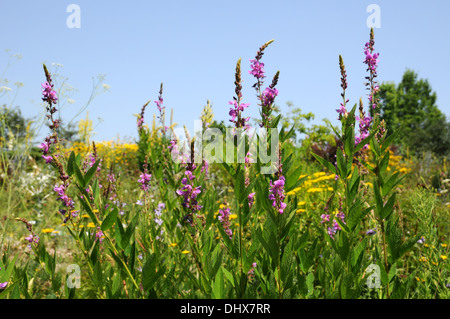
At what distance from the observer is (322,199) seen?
14.4 ft

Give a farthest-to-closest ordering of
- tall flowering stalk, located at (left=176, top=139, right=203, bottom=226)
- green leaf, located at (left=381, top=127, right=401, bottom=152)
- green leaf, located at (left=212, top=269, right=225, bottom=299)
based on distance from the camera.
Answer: tall flowering stalk, located at (left=176, top=139, right=203, bottom=226), green leaf, located at (left=381, top=127, right=401, bottom=152), green leaf, located at (left=212, top=269, right=225, bottom=299)

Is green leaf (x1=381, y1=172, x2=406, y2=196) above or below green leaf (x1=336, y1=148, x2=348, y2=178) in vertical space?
below

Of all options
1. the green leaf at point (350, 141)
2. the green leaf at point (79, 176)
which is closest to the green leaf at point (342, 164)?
the green leaf at point (350, 141)

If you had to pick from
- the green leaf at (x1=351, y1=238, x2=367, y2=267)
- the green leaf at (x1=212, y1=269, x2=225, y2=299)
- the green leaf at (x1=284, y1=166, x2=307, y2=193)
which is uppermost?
the green leaf at (x1=284, y1=166, x2=307, y2=193)

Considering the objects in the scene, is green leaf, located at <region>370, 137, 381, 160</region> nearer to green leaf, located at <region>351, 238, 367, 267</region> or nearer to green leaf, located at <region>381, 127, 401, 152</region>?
green leaf, located at <region>381, 127, 401, 152</region>

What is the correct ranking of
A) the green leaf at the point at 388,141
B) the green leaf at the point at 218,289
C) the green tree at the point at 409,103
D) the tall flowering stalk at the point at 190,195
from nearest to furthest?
the green leaf at the point at 218,289 < the green leaf at the point at 388,141 < the tall flowering stalk at the point at 190,195 < the green tree at the point at 409,103

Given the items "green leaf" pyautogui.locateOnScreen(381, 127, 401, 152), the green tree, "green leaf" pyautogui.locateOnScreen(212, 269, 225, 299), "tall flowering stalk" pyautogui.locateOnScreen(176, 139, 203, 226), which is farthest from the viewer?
the green tree

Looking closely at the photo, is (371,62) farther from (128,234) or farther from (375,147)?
(128,234)

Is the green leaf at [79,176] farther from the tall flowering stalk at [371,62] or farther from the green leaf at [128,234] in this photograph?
the tall flowering stalk at [371,62]

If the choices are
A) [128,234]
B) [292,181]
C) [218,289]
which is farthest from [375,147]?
[128,234]

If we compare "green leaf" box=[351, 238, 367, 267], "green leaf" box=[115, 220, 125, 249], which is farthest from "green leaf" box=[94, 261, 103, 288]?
"green leaf" box=[351, 238, 367, 267]

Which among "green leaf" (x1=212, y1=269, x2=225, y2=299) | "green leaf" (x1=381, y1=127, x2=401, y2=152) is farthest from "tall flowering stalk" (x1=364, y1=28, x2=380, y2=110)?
"green leaf" (x1=212, y1=269, x2=225, y2=299)

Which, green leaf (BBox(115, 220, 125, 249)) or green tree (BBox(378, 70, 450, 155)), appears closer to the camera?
green leaf (BBox(115, 220, 125, 249))
